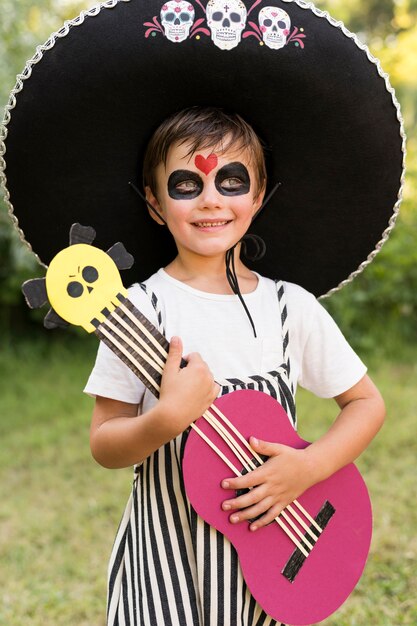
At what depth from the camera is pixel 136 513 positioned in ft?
5.62

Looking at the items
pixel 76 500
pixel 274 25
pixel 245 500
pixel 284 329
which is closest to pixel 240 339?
pixel 284 329

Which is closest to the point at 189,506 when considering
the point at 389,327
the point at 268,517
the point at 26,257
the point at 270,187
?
the point at 268,517

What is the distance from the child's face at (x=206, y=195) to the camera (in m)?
1.64

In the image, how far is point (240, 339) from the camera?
1.69 metres

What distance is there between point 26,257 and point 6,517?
6.70 feet

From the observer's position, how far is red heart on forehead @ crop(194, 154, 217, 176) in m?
1.64

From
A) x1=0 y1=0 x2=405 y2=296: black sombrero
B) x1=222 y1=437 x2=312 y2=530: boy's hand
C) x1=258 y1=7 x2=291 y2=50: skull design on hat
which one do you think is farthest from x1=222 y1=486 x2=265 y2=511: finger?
x1=258 y1=7 x2=291 y2=50: skull design on hat

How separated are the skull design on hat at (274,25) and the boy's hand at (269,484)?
821 millimetres

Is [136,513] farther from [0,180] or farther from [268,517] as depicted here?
[0,180]

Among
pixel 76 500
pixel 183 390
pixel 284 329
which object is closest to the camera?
pixel 183 390

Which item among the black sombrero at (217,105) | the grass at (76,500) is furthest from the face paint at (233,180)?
the grass at (76,500)

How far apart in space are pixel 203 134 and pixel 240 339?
0.46m

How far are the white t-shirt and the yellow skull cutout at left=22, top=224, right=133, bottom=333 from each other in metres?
0.15

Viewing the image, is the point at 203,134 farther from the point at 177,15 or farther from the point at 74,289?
the point at 74,289
